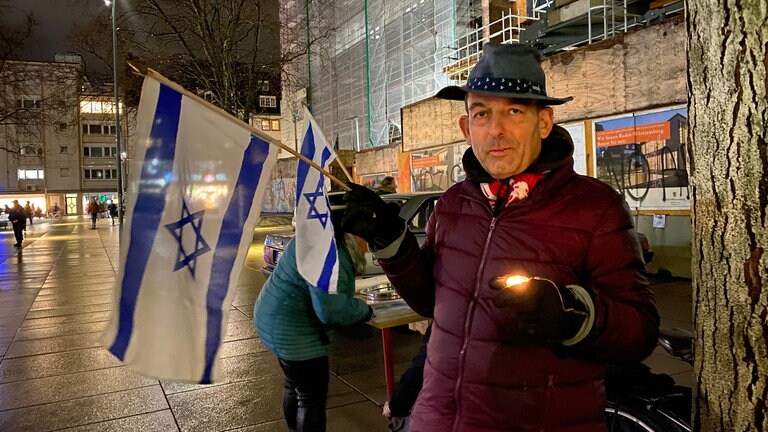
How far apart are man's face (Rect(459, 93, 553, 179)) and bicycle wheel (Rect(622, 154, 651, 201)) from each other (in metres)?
9.78

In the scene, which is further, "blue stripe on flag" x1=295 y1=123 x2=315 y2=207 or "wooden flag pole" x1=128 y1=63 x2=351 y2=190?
"blue stripe on flag" x1=295 y1=123 x2=315 y2=207

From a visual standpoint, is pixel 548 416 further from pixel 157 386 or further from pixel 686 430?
pixel 157 386

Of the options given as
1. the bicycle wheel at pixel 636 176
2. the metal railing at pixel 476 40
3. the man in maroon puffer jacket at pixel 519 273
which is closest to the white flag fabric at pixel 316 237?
the man in maroon puffer jacket at pixel 519 273

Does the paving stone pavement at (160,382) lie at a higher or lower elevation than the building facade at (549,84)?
lower

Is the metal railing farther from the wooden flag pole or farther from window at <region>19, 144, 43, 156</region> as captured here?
window at <region>19, 144, 43, 156</region>

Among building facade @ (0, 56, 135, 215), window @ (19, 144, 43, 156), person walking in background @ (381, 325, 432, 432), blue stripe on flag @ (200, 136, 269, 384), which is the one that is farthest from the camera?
building facade @ (0, 56, 135, 215)

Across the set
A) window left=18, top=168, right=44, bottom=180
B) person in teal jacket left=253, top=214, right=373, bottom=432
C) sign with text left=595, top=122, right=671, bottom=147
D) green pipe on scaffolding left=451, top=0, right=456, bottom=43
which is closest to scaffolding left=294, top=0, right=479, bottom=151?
green pipe on scaffolding left=451, top=0, right=456, bottom=43

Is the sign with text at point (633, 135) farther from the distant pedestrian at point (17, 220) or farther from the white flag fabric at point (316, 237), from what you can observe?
the distant pedestrian at point (17, 220)

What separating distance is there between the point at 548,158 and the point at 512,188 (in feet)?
0.50

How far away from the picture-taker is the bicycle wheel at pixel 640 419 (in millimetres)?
2686

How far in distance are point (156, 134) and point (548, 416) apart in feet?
5.21

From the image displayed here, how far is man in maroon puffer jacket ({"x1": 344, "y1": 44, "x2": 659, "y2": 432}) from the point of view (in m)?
1.60

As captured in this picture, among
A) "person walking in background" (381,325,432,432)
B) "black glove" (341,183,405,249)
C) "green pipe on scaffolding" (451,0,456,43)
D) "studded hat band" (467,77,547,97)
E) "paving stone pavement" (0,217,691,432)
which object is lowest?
"paving stone pavement" (0,217,691,432)

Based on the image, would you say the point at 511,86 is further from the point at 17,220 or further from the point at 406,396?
the point at 17,220
